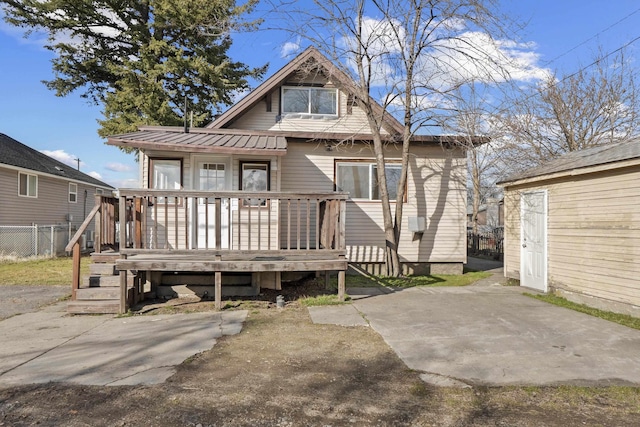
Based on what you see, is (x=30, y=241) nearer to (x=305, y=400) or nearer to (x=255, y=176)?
(x=255, y=176)

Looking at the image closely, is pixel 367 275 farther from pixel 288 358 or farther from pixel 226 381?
pixel 226 381

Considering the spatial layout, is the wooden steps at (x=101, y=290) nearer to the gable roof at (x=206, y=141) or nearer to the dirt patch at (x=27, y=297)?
the dirt patch at (x=27, y=297)

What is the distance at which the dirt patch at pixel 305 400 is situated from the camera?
2.86 meters

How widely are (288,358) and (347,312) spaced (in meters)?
2.20

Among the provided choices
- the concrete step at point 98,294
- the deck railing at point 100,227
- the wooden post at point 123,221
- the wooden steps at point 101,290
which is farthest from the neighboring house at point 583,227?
the deck railing at point 100,227

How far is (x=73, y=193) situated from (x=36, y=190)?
3.61 m

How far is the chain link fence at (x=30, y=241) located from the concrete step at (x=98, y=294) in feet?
31.2

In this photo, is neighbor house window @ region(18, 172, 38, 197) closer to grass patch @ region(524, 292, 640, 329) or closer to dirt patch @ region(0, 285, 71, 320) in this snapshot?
dirt patch @ region(0, 285, 71, 320)

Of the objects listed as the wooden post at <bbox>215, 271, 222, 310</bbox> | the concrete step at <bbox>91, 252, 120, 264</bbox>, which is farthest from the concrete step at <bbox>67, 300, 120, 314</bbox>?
the wooden post at <bbox>215, 271, 222, 310</bbox>

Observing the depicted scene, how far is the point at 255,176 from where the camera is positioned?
9383 mm

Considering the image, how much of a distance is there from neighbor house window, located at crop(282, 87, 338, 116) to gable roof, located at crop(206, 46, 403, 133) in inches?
20.3

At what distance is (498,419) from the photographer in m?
2.91

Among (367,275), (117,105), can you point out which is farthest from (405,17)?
(117,105)

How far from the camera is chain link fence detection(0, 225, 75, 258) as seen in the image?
13.5 metres
